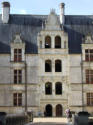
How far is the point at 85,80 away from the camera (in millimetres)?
46094

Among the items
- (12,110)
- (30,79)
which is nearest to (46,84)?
(30,79)

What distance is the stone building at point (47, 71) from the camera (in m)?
45.7

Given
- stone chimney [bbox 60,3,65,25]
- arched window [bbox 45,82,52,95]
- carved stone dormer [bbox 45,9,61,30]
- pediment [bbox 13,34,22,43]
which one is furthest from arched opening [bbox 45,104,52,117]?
stone chimney [bbox 60,3,65,25]

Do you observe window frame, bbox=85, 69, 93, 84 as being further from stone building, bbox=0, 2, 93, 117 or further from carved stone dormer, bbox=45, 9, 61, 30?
carved stone dormer, bbox=45, 9, 61, 30

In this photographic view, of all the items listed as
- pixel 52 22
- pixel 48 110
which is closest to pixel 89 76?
pixel 48 110

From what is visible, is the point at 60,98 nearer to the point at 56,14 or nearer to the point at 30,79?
the point at 30,79

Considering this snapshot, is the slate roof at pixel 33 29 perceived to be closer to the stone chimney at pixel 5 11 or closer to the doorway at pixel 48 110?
the stone chimney at pixel 5 11

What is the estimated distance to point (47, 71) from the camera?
46688 mm

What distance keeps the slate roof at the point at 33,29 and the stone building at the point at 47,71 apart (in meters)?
0.12

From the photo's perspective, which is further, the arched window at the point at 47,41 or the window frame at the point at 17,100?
the arched window at the point at 47,41

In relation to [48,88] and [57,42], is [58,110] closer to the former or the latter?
[48,88]

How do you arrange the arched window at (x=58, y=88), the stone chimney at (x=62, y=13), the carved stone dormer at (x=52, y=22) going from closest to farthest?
the arched window at (x=58, y=88), the carved stone dormer at (x=52, y=22), the stone chimney at (x=62, y=13)

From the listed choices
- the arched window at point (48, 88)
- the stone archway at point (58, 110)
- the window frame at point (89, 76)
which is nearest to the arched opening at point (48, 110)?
the stone archway at point (58, 110)

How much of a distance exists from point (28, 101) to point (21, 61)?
4.76 m
